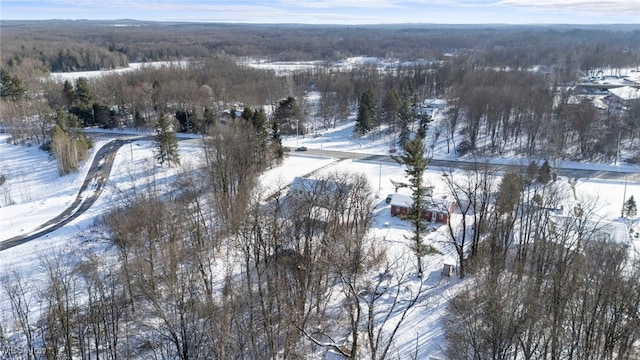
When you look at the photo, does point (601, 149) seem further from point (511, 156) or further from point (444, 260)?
point (444, 260)

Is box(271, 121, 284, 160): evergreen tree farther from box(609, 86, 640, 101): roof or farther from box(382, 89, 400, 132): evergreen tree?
box(609, 86, 640, 101): roof

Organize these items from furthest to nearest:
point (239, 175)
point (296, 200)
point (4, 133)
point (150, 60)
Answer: point (150, 60) → point (4, 133) → point (239, 175) → point (296, 200)

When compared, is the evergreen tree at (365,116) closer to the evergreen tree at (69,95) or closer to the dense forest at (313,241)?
the dense forest at (313,241)

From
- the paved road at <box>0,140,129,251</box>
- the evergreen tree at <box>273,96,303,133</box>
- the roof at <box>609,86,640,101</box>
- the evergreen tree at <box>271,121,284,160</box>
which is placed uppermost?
the roof at <box>609,86,640,101</box>

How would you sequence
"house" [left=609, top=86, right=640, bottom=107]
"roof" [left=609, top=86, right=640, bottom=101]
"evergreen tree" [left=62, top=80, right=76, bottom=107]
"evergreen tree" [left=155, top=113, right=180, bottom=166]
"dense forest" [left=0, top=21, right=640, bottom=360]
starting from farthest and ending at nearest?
"roof" [left=609, top=86, right=640, bottom=101] < "house" [left=609, top=86, right=640, bottom=107] < "evergreen tree" [left=62, top=80, right=76, bottom=107] < "evergreen tree" [left=155, top=113, right=180, bottom=166] < "dense forest" [left=0, top=21, right=640, bottom=360]

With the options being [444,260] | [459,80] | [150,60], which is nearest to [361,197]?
[444,260]

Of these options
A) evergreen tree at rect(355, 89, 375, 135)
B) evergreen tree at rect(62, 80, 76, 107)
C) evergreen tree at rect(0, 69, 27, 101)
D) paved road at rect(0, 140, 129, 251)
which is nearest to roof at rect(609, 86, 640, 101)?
evergreen tree at rect(355, 89, 375, 135)

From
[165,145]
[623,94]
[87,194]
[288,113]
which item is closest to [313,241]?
[87,194]

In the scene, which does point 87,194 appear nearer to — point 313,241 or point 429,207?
point 313,241
